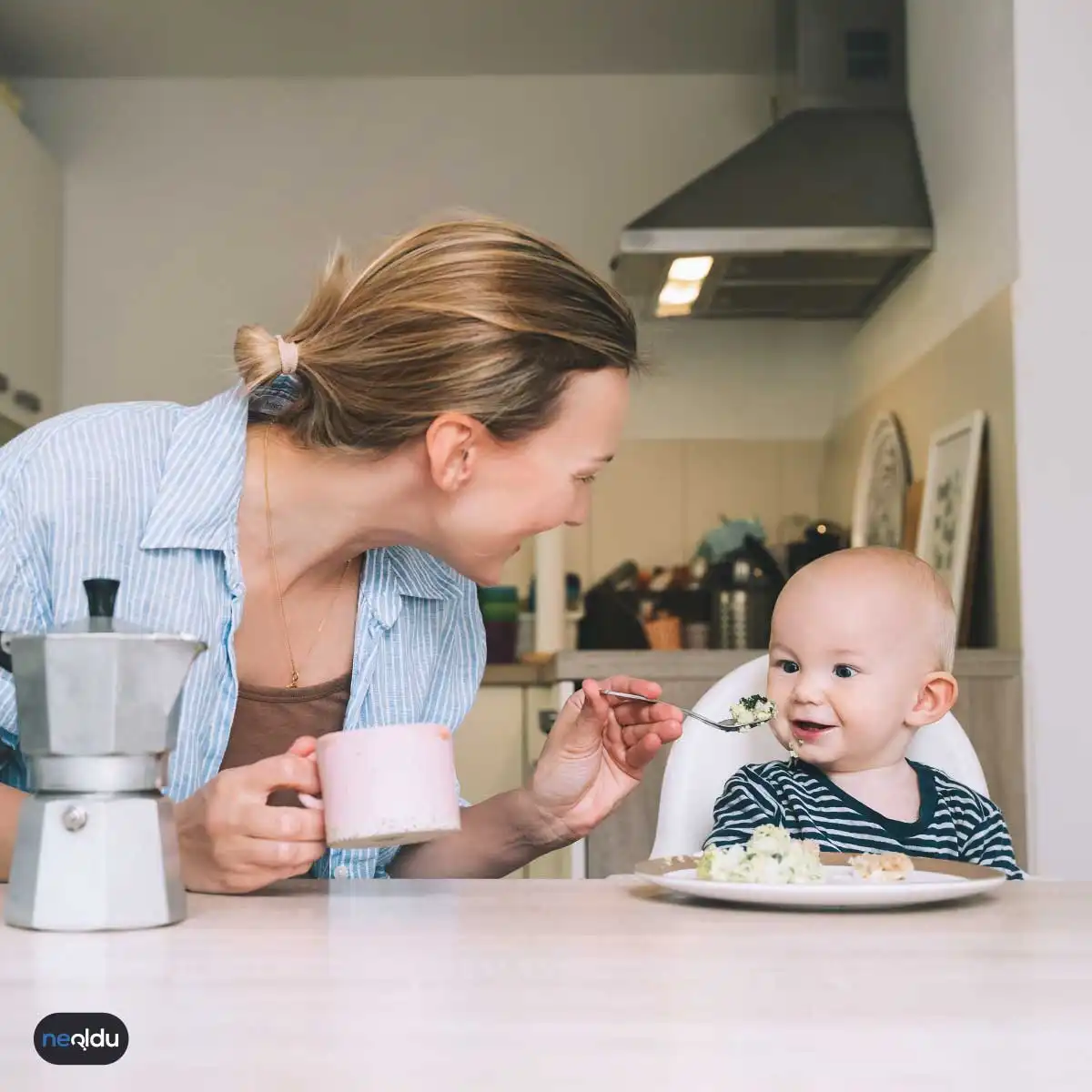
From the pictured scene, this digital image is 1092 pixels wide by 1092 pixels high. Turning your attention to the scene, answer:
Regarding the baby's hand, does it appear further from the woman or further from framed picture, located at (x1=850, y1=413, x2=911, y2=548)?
framed picture, located at (x1=850, y1=413, x2=911, y2=548)

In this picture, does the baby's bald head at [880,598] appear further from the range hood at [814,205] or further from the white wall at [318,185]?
the white wall at [318,185]

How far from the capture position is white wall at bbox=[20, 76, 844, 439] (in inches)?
156

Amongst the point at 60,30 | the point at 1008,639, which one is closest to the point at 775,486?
the point at 1008,639

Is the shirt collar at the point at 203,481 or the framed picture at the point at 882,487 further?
the framed picture at the point at 882,487

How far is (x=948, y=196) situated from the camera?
2.85 metres

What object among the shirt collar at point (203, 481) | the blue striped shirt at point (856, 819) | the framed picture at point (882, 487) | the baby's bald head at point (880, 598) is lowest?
the blue striped shirt at point (856, 819)

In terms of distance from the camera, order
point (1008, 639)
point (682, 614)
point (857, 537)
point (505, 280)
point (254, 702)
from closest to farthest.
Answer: point (505, 280), point (254, 702), point (1008, 639), point (857, 537), point (682, 614)

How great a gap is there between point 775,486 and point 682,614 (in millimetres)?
570

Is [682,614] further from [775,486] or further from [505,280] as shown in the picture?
[505,280]

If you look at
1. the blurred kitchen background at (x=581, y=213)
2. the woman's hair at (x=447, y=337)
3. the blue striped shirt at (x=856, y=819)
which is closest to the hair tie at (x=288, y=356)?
the woman's hair at (x=447, y=337)

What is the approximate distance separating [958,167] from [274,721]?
197 centimetres

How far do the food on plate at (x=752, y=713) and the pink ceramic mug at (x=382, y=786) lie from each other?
17.6 inches

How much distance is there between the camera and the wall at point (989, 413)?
2.39m

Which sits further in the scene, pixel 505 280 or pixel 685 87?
pixel 685 87
